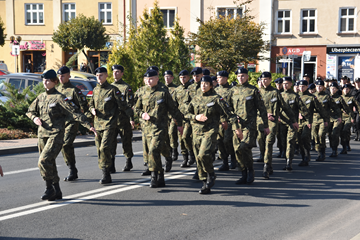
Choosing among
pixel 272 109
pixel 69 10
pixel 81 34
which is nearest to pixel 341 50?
pixel 81 34

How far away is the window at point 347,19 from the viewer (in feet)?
106

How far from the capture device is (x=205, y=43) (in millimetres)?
23688

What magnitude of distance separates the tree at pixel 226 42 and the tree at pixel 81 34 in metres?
10.3

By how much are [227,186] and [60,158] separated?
464 cm

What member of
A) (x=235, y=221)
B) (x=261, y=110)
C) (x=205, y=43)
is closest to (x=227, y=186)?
(x=261, y=110)

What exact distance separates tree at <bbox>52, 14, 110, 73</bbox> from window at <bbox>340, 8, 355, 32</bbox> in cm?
1765

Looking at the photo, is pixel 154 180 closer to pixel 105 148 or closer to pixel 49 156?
pixel 105 148

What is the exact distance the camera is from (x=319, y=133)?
10.7m

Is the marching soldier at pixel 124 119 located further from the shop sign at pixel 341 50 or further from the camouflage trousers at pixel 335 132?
the shop sign at pixel 341 50

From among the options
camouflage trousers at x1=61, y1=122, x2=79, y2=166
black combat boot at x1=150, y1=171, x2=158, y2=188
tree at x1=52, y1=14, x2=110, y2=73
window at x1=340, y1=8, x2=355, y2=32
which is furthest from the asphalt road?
window at x1=340, y1=8, x2=355, y2=32

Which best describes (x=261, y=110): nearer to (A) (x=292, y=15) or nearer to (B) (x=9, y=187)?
(B) (x=9, y=187)

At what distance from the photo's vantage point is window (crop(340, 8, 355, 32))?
106 feet

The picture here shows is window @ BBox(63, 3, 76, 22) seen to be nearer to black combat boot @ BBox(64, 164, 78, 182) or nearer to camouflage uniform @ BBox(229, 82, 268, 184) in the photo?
black combat boot @ BBox(64, 164, 78, 182)

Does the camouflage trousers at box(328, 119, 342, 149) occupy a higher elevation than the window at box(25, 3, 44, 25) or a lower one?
lower
